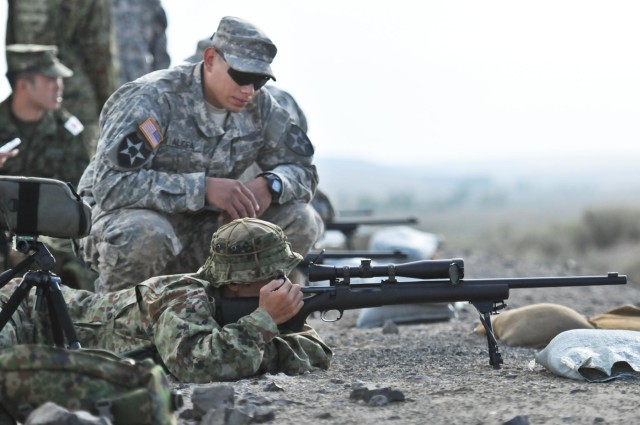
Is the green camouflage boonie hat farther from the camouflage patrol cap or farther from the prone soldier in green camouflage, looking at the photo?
the prone soldier in green camouflage

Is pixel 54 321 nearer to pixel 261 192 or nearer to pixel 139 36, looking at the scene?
pixel 261 192

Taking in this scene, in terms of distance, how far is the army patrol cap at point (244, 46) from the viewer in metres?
6.57

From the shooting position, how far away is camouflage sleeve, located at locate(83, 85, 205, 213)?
6590 mm

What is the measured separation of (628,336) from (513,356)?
2.37ft

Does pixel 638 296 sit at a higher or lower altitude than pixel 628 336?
lower

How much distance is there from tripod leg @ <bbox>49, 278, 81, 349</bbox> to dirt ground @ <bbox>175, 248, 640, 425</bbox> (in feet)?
1.50

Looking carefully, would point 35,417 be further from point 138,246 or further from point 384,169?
point 384,169

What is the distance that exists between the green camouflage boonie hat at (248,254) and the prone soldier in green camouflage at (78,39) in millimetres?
4652

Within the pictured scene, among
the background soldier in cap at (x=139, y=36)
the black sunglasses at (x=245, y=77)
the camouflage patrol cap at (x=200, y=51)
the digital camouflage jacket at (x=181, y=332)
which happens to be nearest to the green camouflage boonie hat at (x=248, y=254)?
the digital camouflage jacket at (x=181, y=332)

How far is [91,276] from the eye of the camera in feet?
26.3

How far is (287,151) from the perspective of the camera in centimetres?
716

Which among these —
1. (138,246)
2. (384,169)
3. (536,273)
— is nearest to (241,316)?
(138,246)

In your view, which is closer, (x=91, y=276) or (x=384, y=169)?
(x=91, y=276)

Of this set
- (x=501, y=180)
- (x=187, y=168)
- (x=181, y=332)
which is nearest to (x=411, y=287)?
(x=181, y=332)
